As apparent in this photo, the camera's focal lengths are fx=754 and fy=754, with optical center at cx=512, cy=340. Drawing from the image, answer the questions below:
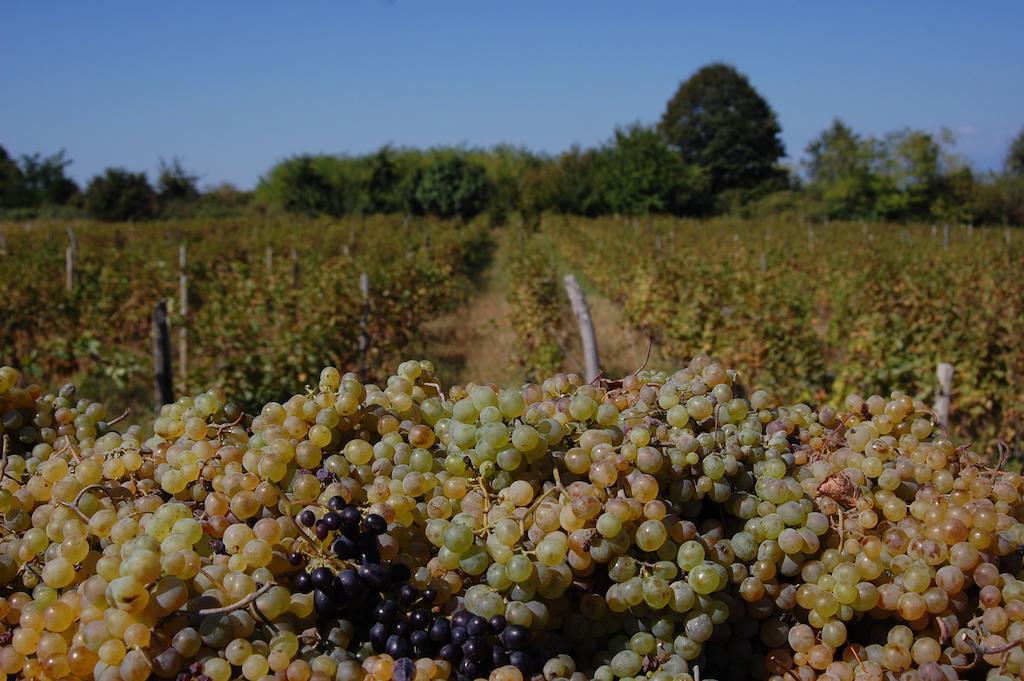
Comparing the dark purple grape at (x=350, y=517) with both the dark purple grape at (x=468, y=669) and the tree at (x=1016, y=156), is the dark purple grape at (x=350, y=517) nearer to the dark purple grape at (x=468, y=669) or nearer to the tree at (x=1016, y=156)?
the dark purple grape at (x=468, y=669)

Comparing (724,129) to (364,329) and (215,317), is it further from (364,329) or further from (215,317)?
(215,317)

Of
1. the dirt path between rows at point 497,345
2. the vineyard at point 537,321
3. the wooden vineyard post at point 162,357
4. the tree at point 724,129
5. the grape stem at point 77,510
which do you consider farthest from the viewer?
the tree at point 724,129

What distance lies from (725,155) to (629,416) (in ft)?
176

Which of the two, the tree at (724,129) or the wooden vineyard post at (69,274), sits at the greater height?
the tree at (724,129)

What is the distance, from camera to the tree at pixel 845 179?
139ft

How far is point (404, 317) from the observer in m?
10.8

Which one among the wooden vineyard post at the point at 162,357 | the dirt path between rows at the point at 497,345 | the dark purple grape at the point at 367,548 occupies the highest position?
the dark purple grape at the point at 367,548

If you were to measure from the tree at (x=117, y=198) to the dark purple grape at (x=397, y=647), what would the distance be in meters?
40.3

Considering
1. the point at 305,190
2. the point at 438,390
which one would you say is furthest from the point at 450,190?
the point at 438,390

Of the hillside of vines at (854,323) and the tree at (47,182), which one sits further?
the tree at (47,182)

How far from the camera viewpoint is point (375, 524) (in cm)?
114

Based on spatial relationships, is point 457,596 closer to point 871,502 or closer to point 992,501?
point 871,502

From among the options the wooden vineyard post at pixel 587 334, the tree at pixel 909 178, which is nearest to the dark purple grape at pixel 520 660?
the wooden vineyard post at pixel 587 334

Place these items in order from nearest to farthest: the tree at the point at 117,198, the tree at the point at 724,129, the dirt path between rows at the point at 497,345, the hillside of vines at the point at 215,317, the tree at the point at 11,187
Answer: the hillside of vines at the point at 215,317 → the dirt path between rows at the point at 497,345 → the tree at the point at 117,198 → the tree at the point at 11,187 → the tree at the point at 724,129
